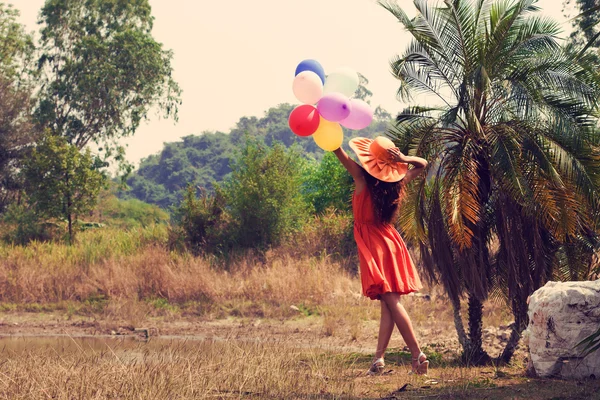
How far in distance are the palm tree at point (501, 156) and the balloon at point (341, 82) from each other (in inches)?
90.4

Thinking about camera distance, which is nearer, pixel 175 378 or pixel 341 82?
pixel 175 378

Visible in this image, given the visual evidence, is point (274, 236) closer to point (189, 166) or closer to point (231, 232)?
point (231, 232)

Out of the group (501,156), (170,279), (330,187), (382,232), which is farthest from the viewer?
(330,187)

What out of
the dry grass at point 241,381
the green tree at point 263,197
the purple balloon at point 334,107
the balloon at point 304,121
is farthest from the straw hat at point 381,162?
the green tree at point 263,197

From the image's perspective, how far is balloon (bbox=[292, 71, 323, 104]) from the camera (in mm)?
7477

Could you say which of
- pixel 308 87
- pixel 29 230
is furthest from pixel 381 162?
pixel 29 230

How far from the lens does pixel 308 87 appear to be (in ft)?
24.5

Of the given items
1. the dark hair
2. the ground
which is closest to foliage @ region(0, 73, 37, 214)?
the ground

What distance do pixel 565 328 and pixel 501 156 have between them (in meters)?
2.46

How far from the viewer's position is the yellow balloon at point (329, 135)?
7.41 metres

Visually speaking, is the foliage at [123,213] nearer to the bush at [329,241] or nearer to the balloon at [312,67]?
the bush at [329,241]

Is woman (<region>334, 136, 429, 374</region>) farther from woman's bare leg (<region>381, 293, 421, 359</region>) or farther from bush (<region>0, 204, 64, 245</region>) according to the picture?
bush (<region>0, 204, 64, 245</region>)

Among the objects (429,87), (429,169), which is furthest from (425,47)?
(429,169)

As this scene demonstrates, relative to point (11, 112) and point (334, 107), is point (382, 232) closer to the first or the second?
point (334, 107)
